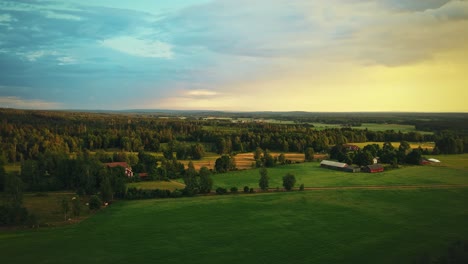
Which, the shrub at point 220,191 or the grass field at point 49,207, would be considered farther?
the shrub at point 220,191

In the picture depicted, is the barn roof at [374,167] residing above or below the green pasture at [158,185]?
above

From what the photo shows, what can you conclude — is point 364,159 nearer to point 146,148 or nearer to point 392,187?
point 392,187

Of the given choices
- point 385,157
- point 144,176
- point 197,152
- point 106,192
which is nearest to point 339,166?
point 385,157

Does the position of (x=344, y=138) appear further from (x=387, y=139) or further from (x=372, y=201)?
(x=372, y=201)

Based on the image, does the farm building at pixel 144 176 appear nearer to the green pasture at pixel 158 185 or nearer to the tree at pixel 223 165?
the green pasture at pixel 158 185

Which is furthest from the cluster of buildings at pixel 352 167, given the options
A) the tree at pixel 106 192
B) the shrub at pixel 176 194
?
the tree at pixel 106 192

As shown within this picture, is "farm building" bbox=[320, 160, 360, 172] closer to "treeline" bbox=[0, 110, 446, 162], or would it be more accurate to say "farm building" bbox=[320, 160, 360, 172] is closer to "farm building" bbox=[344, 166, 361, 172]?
"farm building" bbox=[344, 166, 361, 172]

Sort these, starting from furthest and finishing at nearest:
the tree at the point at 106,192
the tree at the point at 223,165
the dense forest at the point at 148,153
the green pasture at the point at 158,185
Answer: the tree at the point at 223,165 < the green pasture at the point at 158,185 < the dense forest at the point at 148,153 < the tree at the point at 106,192

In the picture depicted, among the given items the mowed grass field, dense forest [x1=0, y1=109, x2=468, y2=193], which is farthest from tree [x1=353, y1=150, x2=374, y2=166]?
the mowed grass field
